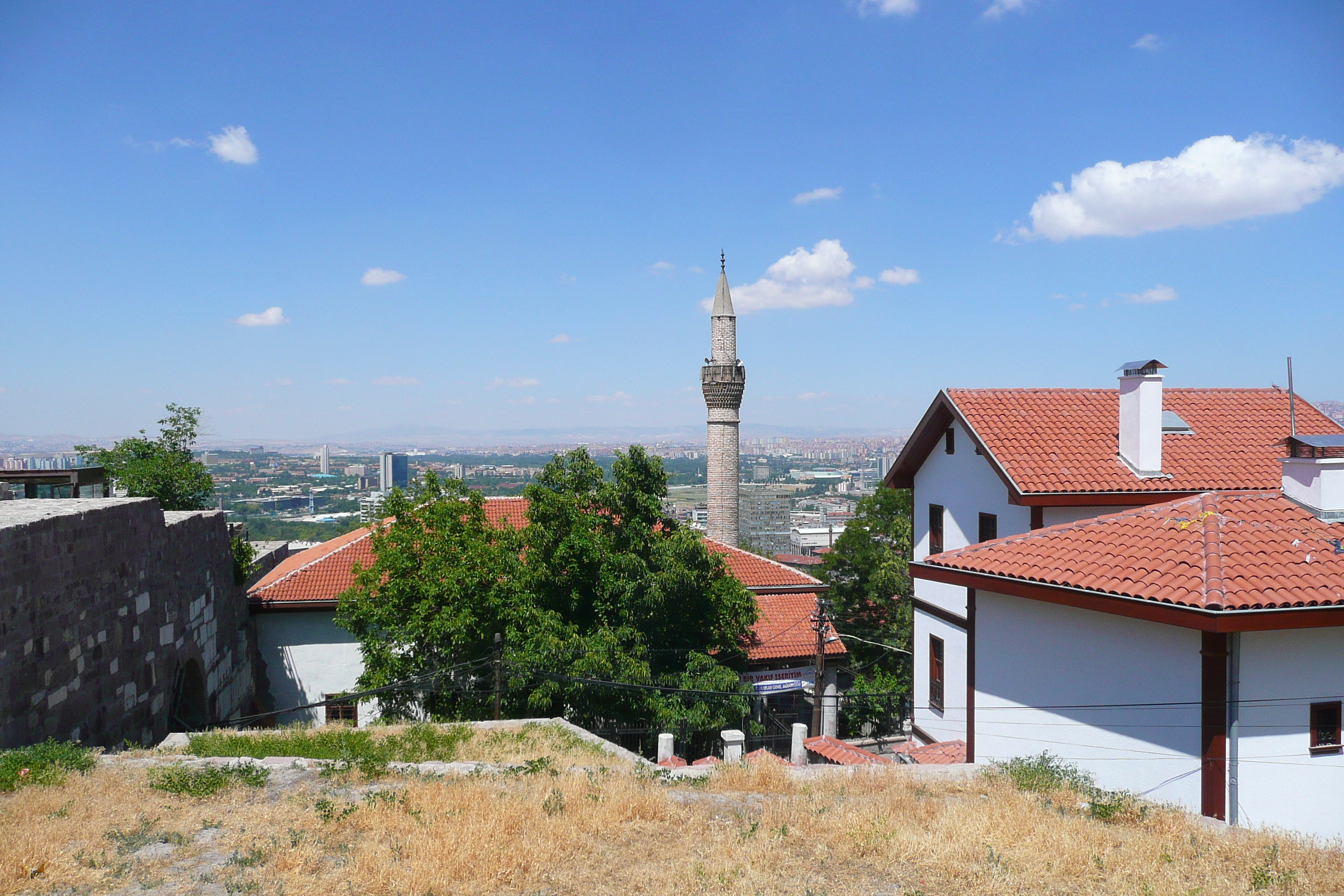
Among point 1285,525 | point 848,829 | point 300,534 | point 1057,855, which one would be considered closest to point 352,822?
point 848,829

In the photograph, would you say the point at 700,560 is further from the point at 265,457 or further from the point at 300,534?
the point at 265,457

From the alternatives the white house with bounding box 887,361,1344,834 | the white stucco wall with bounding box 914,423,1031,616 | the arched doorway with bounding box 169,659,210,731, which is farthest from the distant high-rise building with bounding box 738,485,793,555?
the arched doorway with bounding box 169,659,210,731

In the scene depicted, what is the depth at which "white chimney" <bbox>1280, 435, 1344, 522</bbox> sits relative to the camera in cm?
903

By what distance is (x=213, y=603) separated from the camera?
576 inches

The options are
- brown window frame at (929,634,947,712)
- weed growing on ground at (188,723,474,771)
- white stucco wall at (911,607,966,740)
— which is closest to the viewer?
weed growing on ground at (188,723,474,771)

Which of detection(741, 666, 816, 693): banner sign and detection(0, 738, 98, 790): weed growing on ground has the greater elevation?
detection(0, 738, 98, 790): weed growing on ground

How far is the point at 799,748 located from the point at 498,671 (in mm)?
4885

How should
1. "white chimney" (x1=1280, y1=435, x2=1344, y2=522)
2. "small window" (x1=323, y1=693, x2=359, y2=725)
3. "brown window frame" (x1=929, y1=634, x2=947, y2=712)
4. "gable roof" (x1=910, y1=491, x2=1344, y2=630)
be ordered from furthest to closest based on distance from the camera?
1. "small window" (x1=323, y1=693, x2=359, y2=725)
2. "brown window frame" (x1=929, y1=634, x2=947, y2=712)
3. "white chimney" (x1=1280, y1=435, x2=1344, y2=522)
4. "gable roof" (x1=910, y1=491, x2=1344, y2=630)

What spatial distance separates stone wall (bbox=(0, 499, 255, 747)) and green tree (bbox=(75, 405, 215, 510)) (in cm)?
1095

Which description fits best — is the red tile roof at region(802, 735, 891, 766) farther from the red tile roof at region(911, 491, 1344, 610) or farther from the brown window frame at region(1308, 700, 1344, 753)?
the brown window frame at region(1308, 700, 1344, 753)

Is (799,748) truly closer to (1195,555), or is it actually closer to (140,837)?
(1195,555)

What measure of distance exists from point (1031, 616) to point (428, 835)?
6953 millimetres

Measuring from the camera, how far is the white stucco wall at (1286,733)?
7688mm

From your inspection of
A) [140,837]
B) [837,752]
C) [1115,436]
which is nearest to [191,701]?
[140,837]
